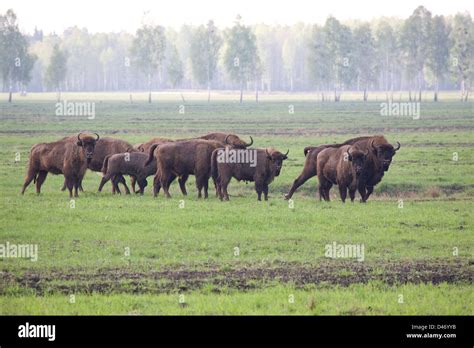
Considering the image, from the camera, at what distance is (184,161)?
24.6 metres

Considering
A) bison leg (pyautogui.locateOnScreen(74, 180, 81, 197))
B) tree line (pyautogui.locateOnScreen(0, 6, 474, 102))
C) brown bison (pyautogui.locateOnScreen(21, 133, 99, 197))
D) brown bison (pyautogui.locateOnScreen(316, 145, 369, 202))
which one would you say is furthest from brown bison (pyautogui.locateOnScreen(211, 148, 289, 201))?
tree line (pyautogui.locateOnScreen(0, 6, 474, 102))

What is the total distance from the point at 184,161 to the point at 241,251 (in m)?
8.81

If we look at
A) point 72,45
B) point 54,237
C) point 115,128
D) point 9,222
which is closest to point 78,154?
point 9,222

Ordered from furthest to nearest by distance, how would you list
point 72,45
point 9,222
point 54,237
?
point 72,45 → point 9,222 → point 54,237

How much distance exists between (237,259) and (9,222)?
233 inches

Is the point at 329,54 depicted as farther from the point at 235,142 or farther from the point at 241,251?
the point at 241,251

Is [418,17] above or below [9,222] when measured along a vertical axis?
above

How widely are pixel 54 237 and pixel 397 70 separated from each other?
380ft

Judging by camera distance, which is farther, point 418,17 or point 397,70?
point 397,70

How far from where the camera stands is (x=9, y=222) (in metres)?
18.9

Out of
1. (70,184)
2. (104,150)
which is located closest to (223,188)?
(70,184)

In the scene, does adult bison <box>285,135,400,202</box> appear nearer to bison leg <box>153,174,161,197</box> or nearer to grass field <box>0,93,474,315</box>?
grass field <box>0,93,474,315</box>
